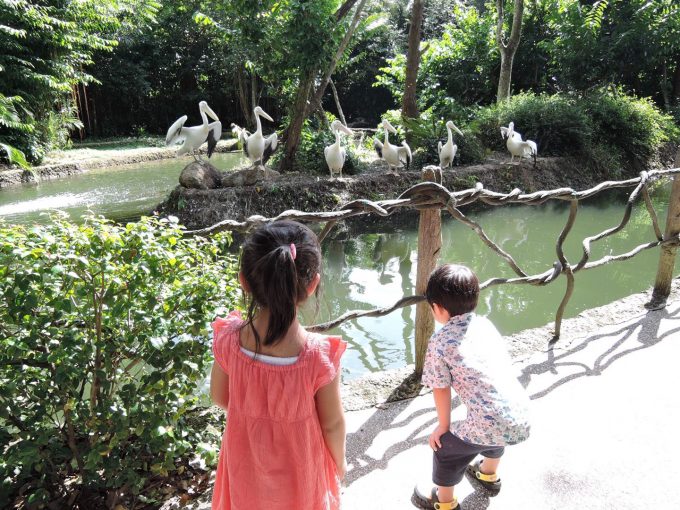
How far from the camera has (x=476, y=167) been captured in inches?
397

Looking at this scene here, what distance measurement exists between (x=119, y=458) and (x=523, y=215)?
326 inches

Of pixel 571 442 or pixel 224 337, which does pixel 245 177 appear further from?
pixel 224 337

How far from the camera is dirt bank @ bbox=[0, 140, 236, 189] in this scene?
1196 centimetres

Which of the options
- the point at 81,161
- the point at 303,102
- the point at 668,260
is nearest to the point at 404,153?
the point at 303,102

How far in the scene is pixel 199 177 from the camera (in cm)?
810

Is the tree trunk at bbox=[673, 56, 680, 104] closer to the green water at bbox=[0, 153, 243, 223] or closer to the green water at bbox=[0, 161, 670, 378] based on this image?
the green water at bbox=[0, 161, 670, 378]

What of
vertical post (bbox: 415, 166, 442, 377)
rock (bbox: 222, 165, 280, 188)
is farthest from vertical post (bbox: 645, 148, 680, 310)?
rock (bbox: 222, 165, 280, 188)

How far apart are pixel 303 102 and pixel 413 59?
3.14 m

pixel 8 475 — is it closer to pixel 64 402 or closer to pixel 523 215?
pixel 64 402

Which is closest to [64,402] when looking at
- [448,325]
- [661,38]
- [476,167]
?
[448,325]

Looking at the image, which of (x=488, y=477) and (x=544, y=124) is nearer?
(x=488, y=477)

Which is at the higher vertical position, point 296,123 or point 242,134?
point 296,123

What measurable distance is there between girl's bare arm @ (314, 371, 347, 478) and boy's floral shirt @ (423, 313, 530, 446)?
0.40 m

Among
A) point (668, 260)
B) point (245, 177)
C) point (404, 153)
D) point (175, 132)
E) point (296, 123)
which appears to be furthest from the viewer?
point (296, 123)
